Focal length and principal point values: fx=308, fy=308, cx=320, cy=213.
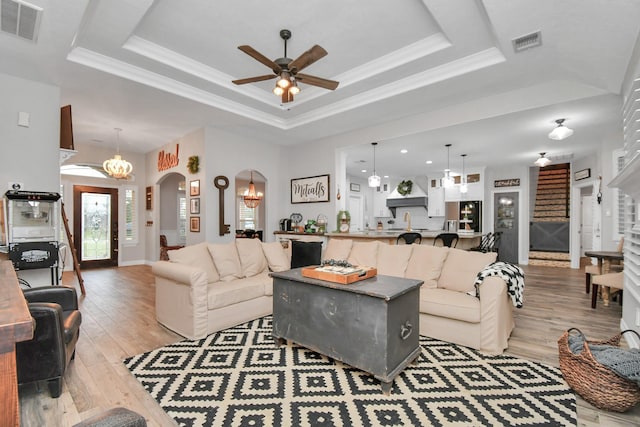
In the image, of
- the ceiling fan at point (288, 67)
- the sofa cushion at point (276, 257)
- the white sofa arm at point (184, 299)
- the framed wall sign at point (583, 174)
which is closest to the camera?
the ceiling fan at point (288, 67)

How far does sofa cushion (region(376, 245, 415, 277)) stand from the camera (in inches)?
143

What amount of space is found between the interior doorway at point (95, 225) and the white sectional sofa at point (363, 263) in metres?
5.32

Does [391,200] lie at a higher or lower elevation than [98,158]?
lower

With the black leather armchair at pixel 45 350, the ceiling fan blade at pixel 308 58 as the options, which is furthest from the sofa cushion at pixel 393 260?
the black leather armchair at pixel 45 350

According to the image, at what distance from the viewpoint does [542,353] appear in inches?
108

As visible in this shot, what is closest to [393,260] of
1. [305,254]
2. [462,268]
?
[462,268]

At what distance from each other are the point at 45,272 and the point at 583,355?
5.50 meters

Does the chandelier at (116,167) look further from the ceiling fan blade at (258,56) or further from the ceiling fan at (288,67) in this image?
the ceiling fan blade at (258,56)

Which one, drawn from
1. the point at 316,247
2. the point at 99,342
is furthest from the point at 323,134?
the point at 99,342

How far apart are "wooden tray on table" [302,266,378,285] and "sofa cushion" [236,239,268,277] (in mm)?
1424

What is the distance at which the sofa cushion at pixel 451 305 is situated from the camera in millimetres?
2779

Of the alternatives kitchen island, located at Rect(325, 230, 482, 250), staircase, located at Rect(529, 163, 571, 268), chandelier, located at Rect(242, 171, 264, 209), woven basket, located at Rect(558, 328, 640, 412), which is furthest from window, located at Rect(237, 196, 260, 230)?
woven basket, located at Rect(558, 328, 640, 412)

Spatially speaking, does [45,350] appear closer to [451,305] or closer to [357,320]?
[357,320]

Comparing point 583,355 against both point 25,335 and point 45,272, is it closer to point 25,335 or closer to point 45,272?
point 25,335
